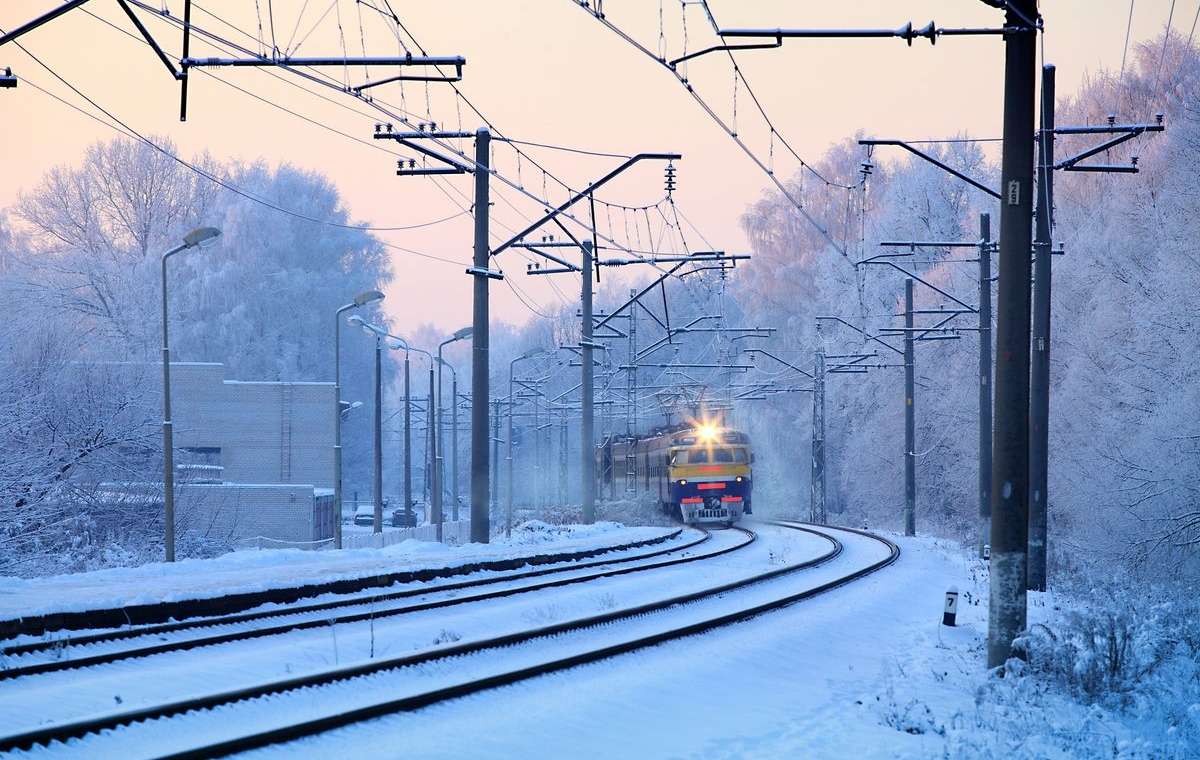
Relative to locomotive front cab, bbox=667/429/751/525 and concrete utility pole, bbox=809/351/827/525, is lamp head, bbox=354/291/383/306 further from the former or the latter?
concrete utility pole, bbox=809/351/827/525

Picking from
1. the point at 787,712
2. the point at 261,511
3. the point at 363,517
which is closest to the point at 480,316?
the point at 787,712

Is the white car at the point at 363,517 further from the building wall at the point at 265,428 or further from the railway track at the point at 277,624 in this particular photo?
the railway track at the point at 277,624

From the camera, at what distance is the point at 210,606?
14984mm

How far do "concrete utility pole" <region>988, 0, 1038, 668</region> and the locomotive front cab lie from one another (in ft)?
101

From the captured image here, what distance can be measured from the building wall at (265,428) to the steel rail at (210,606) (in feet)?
115

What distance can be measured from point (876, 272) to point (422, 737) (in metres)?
→ 54.2

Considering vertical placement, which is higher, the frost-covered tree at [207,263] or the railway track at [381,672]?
the frost-covered tree at [207,263]

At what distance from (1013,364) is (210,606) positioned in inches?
368

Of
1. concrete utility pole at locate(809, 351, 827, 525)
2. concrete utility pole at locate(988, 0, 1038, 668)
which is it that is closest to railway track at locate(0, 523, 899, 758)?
concrete utility pole at locate(988, 0, 1038, 668)

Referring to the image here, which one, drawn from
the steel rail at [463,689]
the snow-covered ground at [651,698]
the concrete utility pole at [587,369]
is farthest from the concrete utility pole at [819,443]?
the snow-covered ground at [651,698]

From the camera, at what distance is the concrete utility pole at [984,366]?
28.5 m

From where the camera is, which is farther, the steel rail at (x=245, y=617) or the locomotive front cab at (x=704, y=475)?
the locomotive front cab at (x=704, y=475)

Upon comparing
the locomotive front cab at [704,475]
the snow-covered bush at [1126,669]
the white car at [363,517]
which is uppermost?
the snow-covered bush at [1126,669]

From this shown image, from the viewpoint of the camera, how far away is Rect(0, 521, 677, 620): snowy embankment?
14.5 m
